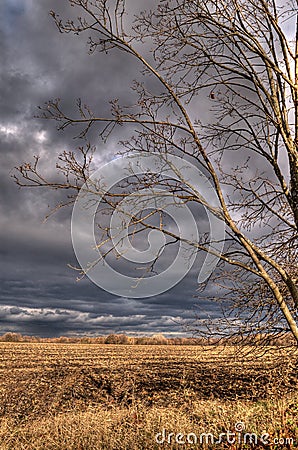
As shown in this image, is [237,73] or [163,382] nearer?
[237,73]

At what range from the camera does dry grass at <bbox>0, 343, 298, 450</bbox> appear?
588 cm

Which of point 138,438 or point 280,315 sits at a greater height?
point 280,315

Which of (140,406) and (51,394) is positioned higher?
(140,406)

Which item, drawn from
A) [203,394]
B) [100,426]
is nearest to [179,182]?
[100,426]

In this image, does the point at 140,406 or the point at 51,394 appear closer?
the point at 140,406

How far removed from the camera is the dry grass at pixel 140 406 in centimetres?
588

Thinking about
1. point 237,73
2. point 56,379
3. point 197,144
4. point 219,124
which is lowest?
point 56,379

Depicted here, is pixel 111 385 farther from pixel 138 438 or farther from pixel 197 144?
pixel 197 144

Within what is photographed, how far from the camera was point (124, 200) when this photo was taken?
478 centimetres

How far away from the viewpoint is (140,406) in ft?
36.2

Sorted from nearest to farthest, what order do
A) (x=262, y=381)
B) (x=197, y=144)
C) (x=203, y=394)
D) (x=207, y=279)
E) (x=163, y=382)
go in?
(x=197, y=144)
(x=207, y=279)
(x=203, y=394)
(x=262, y=381)
(x=163, y=382)

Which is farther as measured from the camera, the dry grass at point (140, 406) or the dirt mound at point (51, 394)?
the dirt mound at point (51, 394)

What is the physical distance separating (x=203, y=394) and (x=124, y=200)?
11.0 metres

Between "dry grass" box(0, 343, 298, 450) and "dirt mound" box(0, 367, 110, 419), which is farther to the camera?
"dirt mound" box(0, 367, 110, 419)
